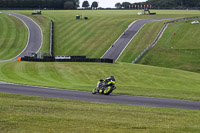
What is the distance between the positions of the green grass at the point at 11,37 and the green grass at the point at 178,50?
33936 millimetres

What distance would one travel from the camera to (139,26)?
10856cm

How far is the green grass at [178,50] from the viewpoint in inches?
2923

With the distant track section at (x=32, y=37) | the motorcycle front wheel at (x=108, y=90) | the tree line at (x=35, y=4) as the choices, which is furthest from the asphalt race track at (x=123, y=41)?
the tree line at (x=35, y=4)

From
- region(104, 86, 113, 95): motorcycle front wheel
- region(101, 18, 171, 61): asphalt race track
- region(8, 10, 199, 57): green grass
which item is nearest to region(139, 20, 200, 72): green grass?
region(101, 18, 171, 61): asphalt race track

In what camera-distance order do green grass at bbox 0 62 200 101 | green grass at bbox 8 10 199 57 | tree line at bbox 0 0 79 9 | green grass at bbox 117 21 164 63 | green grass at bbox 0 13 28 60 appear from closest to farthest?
green grass at bbox 0 62 200 101 → green grass at bbox 117 21 164 63 → green grass at bbox 0 13 28 60 → green grass at bbox 8 10 199 57 → tree line at bbox 0 0 79 9

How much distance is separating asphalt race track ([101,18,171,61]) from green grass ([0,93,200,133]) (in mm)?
59646

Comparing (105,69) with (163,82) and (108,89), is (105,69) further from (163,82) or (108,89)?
(108,89)

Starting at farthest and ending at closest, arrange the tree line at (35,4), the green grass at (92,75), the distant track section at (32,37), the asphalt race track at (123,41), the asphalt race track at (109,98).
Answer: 1. the tree line at (35,4)
2. the distant track section at (32,37)
3. the asphalt race track at (123,41)
4. the green grass at (92,75)
5. the asphalt race track at (109,98)

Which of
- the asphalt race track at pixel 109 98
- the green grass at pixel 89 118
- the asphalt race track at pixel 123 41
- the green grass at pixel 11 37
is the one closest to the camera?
the green grass at pixel 89 118

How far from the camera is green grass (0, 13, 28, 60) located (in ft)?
293

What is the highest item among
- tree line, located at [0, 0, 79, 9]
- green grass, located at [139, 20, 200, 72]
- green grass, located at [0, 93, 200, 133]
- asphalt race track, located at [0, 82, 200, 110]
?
tree line, located at [0, 0, 79, 9]

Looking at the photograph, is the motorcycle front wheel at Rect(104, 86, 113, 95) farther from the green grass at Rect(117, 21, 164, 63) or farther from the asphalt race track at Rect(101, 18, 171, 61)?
the asphalt race track at Rect(101, 18, 171, 61)

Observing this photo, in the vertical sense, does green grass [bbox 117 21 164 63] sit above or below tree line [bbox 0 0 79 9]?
below

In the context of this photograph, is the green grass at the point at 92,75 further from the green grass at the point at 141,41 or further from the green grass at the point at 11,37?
the green grass at the point at 11,37
